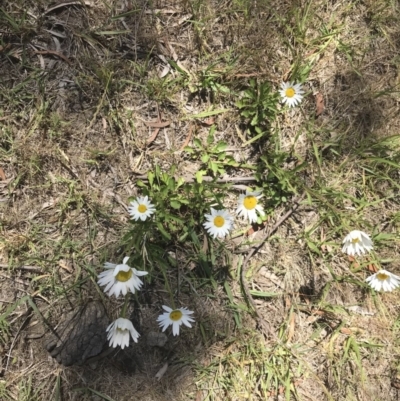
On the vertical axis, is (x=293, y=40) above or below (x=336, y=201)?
above

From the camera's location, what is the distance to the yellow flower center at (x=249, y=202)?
2332 mm

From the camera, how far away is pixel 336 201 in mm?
2471

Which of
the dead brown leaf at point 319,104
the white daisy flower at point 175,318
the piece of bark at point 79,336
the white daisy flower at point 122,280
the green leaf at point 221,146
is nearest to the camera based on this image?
the white daisy flower at point 122,280

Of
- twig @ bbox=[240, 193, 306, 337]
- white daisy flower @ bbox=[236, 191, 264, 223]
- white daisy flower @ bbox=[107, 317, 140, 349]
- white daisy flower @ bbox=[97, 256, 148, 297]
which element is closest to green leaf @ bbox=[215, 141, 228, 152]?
white daisy flower @ bbox=[236, 191, 264, 223]

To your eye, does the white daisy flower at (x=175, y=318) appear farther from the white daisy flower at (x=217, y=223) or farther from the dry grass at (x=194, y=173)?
the white daisy flower at (x=217, y=223)

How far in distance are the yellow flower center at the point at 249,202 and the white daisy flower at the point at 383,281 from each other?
2.35 ft

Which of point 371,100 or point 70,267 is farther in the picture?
point 371,100

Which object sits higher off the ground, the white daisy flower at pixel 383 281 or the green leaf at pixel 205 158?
the green leaf at pixel 205 158

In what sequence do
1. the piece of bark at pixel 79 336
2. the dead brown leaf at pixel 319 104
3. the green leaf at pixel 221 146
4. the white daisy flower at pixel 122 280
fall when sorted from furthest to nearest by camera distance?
1. the dead brown leaf at pixel 319 104
2. the green leaf at pixel 221 146
3. the piece of bark at pixel 79 336
4. the white daisy flower at pixel 122 280

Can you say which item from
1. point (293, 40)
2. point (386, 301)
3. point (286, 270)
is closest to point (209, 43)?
point (293, 40)

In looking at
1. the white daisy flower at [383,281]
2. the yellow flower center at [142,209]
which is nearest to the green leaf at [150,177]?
the yellow flower center at [142,209]

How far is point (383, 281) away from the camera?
2297mm

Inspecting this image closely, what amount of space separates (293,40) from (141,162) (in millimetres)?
1113

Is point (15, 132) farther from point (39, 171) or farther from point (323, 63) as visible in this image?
point (323, 63)
